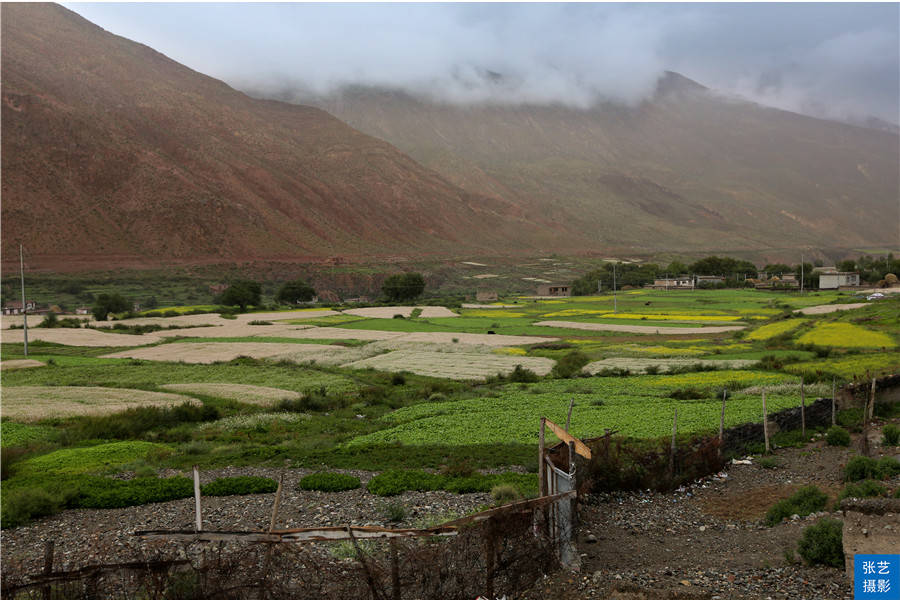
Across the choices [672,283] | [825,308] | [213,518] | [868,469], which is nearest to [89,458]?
[213,518]

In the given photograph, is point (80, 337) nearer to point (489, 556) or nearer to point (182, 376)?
point (182, 376)

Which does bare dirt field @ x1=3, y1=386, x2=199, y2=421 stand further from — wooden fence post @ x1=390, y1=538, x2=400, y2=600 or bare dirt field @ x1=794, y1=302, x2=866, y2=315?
bare dirt field @ x1=794, y1=302, x2=866, y2=315

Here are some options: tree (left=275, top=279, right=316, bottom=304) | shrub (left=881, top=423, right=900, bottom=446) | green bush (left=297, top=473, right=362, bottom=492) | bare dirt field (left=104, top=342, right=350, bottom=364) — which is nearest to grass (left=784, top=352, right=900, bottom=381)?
shrub (left=881, top=423, right=900, bottom=446)

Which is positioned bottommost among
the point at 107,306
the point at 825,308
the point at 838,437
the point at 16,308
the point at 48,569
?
the point at 838,437

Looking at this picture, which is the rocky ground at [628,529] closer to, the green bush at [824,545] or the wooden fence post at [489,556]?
the green bush at [824,545]

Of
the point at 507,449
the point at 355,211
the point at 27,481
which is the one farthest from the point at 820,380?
the point at 355,211

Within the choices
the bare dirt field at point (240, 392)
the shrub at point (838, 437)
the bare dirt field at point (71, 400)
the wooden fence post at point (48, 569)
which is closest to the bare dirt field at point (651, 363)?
the shrub at point (838, 437)
